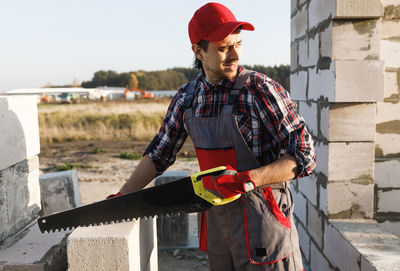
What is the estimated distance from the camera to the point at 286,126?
204 cm

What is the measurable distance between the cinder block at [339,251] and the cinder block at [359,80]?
1.15 metres

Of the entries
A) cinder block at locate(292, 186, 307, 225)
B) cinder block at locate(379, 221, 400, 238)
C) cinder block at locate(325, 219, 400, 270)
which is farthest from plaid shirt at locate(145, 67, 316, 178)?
cinder block at locate(292, 186, 307, 225)

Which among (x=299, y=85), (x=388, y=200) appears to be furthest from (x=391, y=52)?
(x=388, y=200)

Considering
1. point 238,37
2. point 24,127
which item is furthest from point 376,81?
point 24,127

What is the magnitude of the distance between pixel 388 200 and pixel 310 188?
2.45 ft

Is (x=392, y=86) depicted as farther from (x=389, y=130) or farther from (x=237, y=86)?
(x=237, y=86)

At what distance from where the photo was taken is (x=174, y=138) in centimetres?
255

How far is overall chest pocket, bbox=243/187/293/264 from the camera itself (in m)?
2.10

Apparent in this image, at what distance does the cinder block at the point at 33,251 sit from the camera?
234 centimetres

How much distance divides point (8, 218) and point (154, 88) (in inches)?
2279

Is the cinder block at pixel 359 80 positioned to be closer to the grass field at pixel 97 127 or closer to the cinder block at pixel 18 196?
the cinder block at pixel 18 196

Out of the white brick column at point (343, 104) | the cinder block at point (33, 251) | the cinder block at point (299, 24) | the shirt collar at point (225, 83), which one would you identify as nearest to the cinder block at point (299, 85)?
the white brick column at point (343, 104)

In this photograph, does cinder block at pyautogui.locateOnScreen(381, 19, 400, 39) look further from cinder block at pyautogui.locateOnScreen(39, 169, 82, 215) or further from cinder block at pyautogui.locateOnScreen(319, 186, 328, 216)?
Result: cinder block at pyautogui.locateOnScreen(39, 169, 82, 215)

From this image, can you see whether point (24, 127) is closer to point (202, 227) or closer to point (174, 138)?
point (174, 138)
